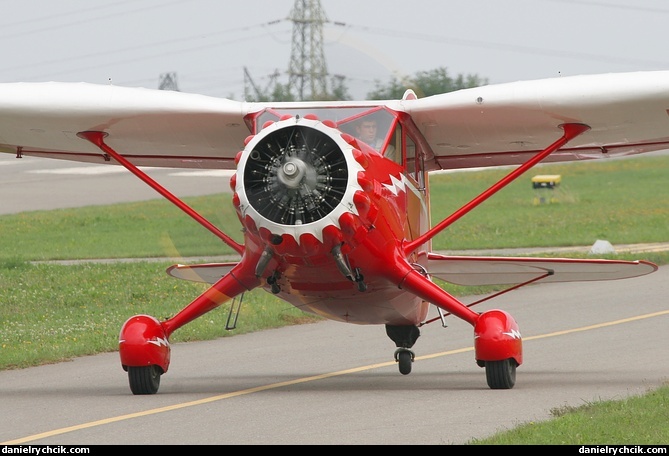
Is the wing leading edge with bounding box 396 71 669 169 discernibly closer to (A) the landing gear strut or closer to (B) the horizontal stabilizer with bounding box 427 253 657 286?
(B) the horizontal stabilizer with bounding box 427 253 657 286

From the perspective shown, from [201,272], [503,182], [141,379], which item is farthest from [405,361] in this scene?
[141,379]

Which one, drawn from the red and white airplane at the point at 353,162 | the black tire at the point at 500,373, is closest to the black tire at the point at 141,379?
the red and white airplane at the point at 353,162

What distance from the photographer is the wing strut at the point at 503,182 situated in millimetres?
11516

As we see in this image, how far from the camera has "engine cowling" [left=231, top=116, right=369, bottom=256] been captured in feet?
31.8

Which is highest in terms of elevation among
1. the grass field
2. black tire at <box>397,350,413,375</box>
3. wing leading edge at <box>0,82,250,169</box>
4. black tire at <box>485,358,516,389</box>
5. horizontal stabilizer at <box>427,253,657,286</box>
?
wing leading edge at <box>0,82,250,169</box>

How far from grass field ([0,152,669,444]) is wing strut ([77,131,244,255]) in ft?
0.86

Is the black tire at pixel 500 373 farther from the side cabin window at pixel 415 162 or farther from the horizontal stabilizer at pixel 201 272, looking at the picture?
the horizontal stabilizer at pixel 201 272

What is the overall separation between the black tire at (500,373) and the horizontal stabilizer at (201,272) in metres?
3.02

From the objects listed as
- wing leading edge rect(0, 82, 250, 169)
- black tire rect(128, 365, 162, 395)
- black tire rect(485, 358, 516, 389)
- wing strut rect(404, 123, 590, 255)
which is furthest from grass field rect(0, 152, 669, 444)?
wing strut rect(404, 123, 590, 255)

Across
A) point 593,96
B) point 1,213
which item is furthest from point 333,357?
point 1,213

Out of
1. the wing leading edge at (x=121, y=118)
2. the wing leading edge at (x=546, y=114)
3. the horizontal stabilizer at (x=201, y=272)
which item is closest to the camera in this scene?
the wing leading edge at (x=546, y=114)

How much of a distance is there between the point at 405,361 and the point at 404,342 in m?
0.22

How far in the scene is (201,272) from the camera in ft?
42.2

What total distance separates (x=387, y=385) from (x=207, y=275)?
7.72 ft
